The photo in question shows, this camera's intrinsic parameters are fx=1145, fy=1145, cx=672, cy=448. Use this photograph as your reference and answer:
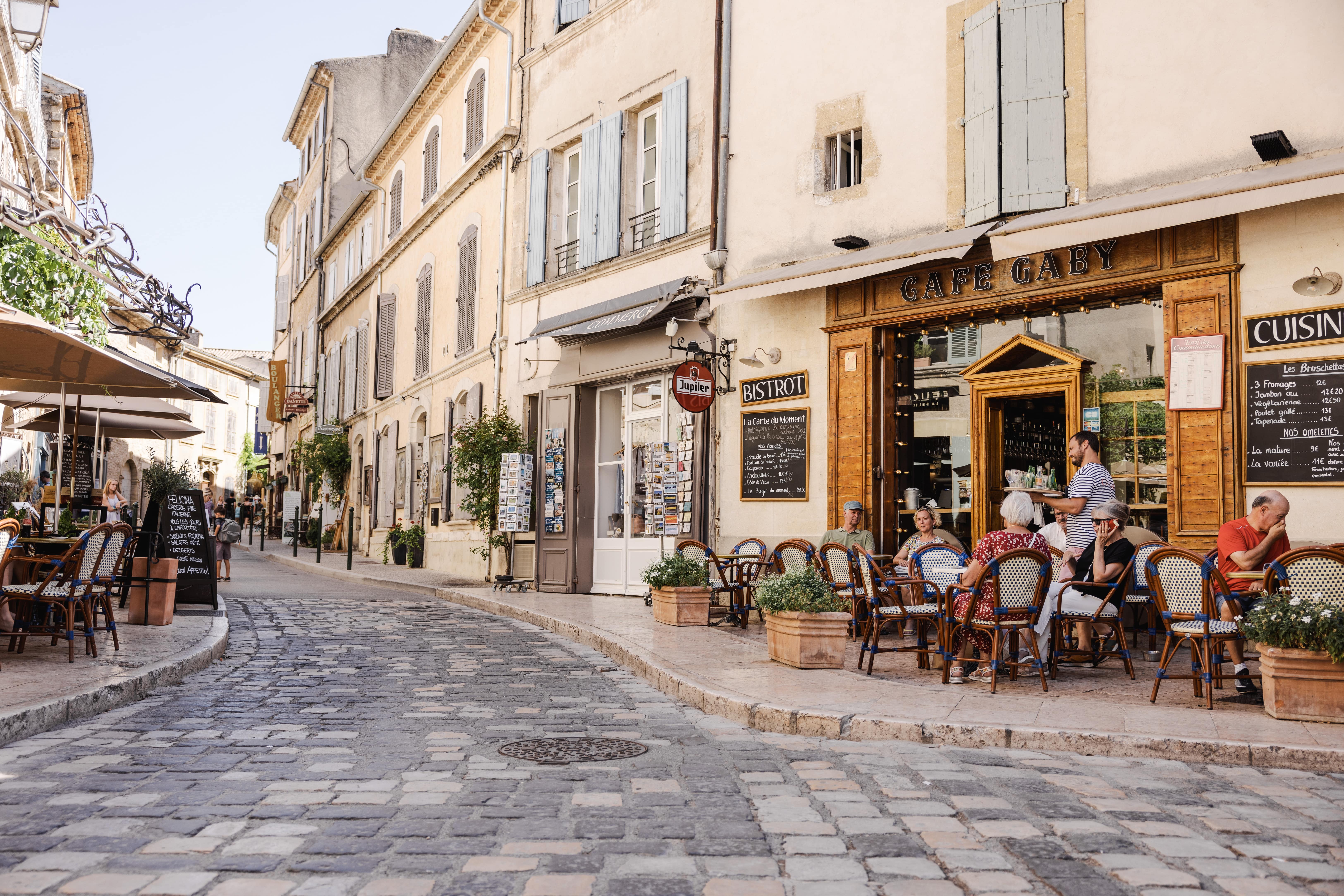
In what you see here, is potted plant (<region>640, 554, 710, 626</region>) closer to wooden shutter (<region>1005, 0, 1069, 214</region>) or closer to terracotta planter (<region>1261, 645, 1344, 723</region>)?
wooden shutter (<region>1005, 0, 1069, 214</region>)

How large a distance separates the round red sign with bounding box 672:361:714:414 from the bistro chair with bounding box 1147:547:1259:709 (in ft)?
18.6

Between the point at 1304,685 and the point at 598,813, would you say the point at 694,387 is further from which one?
the point at 598,813

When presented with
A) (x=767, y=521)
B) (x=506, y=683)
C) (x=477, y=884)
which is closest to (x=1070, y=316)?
(x=767, y=521)

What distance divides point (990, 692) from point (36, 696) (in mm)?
5329

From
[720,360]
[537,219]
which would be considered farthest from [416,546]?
[720,360]

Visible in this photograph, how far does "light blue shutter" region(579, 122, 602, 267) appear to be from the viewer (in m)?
15.2

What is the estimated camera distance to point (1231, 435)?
837 centimetres

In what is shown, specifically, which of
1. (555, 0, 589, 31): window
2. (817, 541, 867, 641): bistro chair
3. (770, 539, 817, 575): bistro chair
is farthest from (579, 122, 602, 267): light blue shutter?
(817, 541, 867, 641): bistro chair

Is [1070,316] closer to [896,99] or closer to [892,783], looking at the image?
[896,99]

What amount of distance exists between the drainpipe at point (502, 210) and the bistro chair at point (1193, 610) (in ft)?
39.7

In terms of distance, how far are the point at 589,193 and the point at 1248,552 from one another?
411 inches

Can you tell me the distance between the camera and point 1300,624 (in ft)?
19.1

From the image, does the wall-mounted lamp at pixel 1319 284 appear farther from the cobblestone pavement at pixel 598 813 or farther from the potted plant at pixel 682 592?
the potted plant at pixel 682 592

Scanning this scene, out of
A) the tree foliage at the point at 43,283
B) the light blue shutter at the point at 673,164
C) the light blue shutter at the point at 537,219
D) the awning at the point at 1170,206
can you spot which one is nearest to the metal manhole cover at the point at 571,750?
the awning at the point at 1170,206
